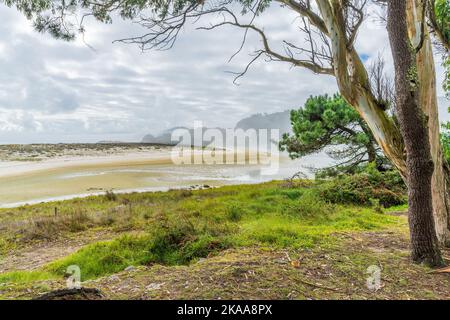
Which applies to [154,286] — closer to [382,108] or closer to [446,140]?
[382,108]

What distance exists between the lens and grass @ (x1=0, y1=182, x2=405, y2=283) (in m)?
5.08

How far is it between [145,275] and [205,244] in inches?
66.1

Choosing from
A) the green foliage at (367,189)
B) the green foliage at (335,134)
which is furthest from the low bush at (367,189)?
the green foliage at (335,134)

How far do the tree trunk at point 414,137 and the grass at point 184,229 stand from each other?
1.23 meters

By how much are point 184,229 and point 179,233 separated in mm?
160

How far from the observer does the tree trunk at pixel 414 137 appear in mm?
Answer: 3570

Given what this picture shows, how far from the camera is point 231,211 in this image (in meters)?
8.61

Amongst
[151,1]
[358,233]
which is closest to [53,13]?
[151,1]

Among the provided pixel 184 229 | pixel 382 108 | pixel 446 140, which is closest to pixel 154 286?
pixel 184 229

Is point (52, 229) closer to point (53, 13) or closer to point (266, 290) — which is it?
point (53, 13)

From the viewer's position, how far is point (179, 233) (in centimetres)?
576

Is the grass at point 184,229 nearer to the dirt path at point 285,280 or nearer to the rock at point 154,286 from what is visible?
the dirt path at point 285,280
